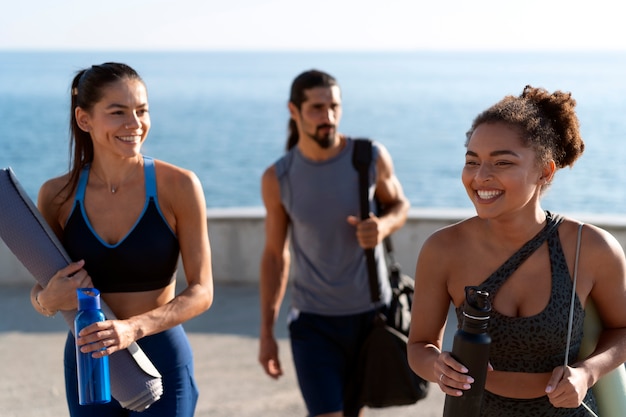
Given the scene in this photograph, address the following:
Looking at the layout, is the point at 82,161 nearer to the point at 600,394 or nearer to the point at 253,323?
the point at 600,394

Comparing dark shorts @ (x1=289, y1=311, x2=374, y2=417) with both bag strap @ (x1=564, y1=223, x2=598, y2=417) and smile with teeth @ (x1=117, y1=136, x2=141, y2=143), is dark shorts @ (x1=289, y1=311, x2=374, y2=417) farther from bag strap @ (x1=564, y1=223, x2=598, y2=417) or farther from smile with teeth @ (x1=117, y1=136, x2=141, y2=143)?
bag strap @ (x1=564, y1=223, x2=598, y2=417)

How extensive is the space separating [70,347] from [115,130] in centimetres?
78

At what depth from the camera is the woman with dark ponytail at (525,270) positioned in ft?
9.23

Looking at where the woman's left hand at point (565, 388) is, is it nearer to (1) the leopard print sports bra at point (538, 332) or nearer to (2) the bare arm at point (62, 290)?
(1) the leopard print sports bra at point (538, 332)

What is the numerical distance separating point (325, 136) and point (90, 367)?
2049 mm

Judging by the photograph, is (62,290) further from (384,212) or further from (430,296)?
(384,212)

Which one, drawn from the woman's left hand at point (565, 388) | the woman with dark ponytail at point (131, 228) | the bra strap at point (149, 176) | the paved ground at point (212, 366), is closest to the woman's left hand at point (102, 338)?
the woman with dark ponytail at point (131, 228)

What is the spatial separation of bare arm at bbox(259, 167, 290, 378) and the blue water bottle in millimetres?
1807

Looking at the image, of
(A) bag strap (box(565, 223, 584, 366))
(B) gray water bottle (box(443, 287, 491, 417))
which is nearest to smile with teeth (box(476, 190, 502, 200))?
(A) bag strap (box(565, 223, 584, 366))

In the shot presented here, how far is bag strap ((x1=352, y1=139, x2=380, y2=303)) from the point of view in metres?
4.62

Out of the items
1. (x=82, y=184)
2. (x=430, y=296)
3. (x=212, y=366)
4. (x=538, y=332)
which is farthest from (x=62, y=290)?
(x=212, y=366)

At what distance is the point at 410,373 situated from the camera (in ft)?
14.9

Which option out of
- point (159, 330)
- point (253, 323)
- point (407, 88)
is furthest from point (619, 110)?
point (159, 330)

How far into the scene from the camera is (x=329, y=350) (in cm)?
459
